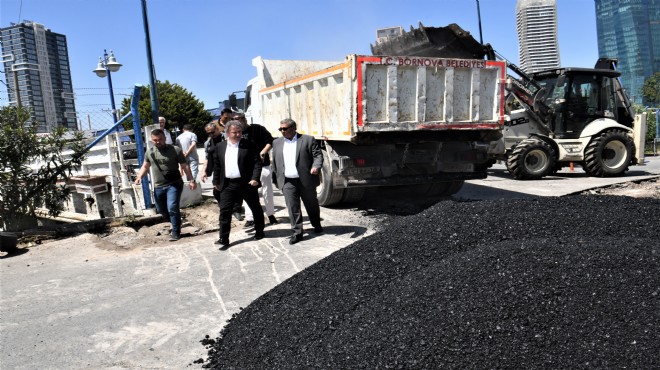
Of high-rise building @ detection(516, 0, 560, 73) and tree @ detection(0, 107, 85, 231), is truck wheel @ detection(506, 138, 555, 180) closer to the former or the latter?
tree @ detection(0, 107, 85, 231)

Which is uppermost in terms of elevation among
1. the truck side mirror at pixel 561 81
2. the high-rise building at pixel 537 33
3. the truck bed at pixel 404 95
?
the high-rise building at pixel 537 33

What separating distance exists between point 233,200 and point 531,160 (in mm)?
8296

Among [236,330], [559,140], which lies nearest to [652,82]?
[559,140]

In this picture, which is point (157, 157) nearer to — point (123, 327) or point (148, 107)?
point (123, 327)

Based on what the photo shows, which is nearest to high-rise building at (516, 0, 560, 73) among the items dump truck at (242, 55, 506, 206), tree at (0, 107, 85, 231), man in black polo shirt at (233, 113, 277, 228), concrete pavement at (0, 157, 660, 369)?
dump truck at (242, 55, 506, 206)

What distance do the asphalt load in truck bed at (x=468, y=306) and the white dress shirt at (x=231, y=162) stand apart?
7.79 feet

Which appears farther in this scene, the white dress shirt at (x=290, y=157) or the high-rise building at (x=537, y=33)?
the high-rise building at (x=537, y=33)

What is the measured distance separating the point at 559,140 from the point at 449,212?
8853 mm

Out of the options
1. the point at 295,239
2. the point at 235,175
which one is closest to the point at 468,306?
the point at 295,239

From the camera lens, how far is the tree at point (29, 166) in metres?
7.41

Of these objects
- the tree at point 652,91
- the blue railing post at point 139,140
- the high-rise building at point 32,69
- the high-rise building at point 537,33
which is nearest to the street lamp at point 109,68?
the high-rise building at point 32,69

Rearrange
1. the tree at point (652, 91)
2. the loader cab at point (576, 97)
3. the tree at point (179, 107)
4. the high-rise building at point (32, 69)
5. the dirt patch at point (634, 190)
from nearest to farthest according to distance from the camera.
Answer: the dirt patch at point (634, 190), the loader cab at point (576, 97), the high-rise building at point (32, 69), the tree at point (652, 91), the tree at point (179, 107)

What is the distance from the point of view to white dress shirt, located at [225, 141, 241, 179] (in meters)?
6.53

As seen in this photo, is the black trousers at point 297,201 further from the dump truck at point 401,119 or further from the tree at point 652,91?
the tree at point 652,91
